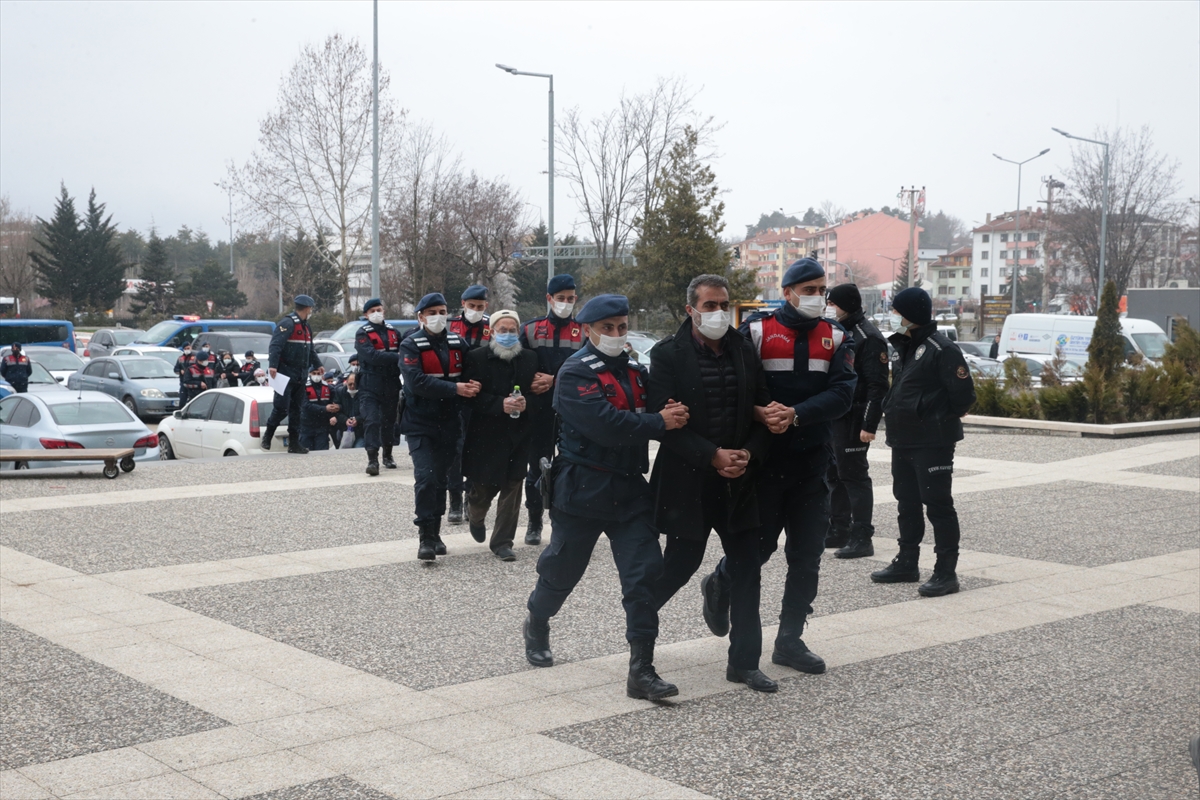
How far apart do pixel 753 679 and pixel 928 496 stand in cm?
248

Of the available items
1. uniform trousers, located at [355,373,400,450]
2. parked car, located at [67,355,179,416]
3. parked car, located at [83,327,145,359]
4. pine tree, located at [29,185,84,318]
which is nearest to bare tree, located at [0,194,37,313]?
pine tree, located at [29,185,84,318]

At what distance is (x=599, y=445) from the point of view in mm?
5352

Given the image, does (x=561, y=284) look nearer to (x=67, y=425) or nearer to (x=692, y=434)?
(x=692, y=434)

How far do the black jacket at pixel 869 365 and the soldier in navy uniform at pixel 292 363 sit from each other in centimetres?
780

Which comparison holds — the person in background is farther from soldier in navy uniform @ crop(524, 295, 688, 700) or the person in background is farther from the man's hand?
the man's hand

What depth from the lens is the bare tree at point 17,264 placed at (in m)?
74.2

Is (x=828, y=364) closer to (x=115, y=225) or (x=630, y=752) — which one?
(x=630, y=752)

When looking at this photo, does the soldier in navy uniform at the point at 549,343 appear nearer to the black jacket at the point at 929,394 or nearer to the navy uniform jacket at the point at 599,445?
the black jacket at the point at 929,394

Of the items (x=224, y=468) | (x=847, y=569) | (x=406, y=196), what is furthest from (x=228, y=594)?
(x=406, y=196)

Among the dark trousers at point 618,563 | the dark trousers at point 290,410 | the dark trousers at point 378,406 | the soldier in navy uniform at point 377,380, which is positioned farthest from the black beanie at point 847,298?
the dark trousers at point 290,410

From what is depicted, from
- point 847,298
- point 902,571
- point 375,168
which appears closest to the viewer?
point 902,571

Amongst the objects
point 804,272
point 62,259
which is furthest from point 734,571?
point 62,259

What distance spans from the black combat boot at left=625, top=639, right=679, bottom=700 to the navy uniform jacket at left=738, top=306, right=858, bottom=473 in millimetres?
1029

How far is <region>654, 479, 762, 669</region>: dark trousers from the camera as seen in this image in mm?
5375
